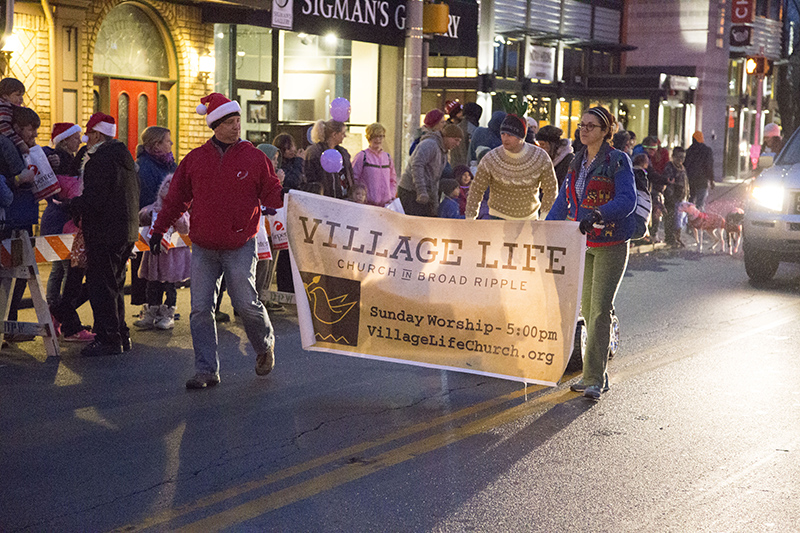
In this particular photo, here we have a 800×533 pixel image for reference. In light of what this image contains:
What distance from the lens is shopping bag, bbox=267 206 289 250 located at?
35.5 ft

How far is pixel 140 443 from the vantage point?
606 centimetres

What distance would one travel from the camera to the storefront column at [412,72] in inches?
614

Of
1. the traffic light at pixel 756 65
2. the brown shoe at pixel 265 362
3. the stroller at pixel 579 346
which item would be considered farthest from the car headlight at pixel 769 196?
the traffic light at pixel 756 65

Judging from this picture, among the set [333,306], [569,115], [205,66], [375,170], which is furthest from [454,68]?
[333,306]

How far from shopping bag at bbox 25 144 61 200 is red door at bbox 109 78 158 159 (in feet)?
22.1

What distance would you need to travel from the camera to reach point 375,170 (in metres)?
11.7

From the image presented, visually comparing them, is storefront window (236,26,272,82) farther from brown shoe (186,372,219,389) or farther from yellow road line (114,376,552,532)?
yellow road line (114,376,552,532)

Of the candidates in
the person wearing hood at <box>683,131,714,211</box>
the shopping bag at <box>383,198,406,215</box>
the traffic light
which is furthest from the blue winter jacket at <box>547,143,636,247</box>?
the traffic light

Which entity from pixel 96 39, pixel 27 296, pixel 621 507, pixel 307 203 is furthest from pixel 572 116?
pixel 621 507

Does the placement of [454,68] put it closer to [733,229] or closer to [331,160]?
[733,229]

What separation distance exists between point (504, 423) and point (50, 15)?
31.3 ft

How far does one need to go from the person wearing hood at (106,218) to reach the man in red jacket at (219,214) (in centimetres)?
98

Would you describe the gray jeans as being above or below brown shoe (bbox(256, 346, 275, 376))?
above

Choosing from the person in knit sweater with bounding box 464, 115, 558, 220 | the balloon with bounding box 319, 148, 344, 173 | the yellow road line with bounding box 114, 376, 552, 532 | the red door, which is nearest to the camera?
the yellow road line with bounding box 114, 376, 552, 532
